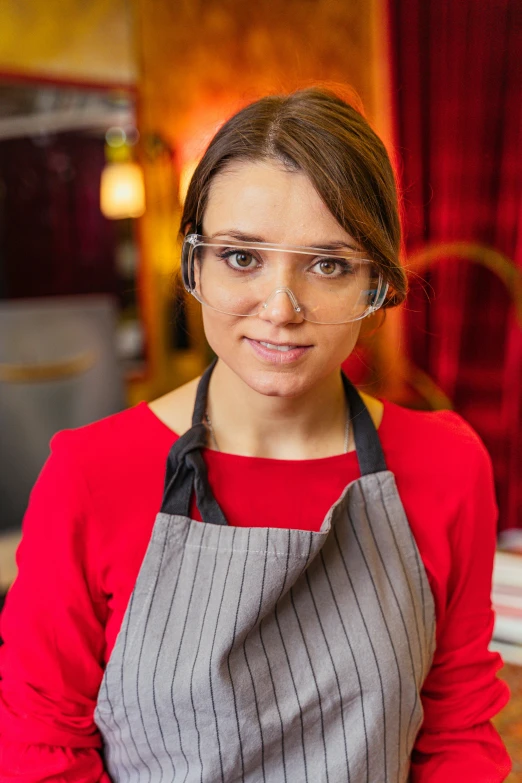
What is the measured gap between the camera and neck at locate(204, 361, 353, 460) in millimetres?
1201

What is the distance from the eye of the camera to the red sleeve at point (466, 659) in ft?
4.05

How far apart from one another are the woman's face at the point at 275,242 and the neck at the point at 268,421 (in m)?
0.13

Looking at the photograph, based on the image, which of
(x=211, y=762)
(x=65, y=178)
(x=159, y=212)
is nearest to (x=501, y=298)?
(x=159, y=212)

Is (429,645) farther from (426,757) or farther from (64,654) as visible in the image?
(64,654)

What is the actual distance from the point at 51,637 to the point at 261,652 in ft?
0.91

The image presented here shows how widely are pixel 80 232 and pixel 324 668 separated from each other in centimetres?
364

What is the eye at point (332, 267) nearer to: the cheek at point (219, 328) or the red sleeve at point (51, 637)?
the cheek at point (219, 328)

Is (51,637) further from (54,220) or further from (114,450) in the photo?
(54,220)

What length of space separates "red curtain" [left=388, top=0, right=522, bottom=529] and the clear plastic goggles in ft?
9.30

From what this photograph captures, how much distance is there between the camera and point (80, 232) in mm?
4398

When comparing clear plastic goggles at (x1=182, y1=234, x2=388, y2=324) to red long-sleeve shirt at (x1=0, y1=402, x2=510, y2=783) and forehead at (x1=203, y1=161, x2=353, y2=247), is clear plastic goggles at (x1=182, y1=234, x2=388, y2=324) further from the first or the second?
red long-sleeve shirt at (x1=0, y1=402, x2=510, y2=783)

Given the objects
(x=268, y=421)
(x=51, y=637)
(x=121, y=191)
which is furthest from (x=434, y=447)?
(x=121, y=191)

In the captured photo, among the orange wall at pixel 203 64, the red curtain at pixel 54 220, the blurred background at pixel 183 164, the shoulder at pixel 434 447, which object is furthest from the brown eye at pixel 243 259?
the orange wall at pixel 203 64

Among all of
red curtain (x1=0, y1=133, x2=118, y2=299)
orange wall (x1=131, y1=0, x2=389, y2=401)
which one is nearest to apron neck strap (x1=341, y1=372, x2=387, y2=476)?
red curtain (x1=0, y1=133, x2=118, y2=299)
